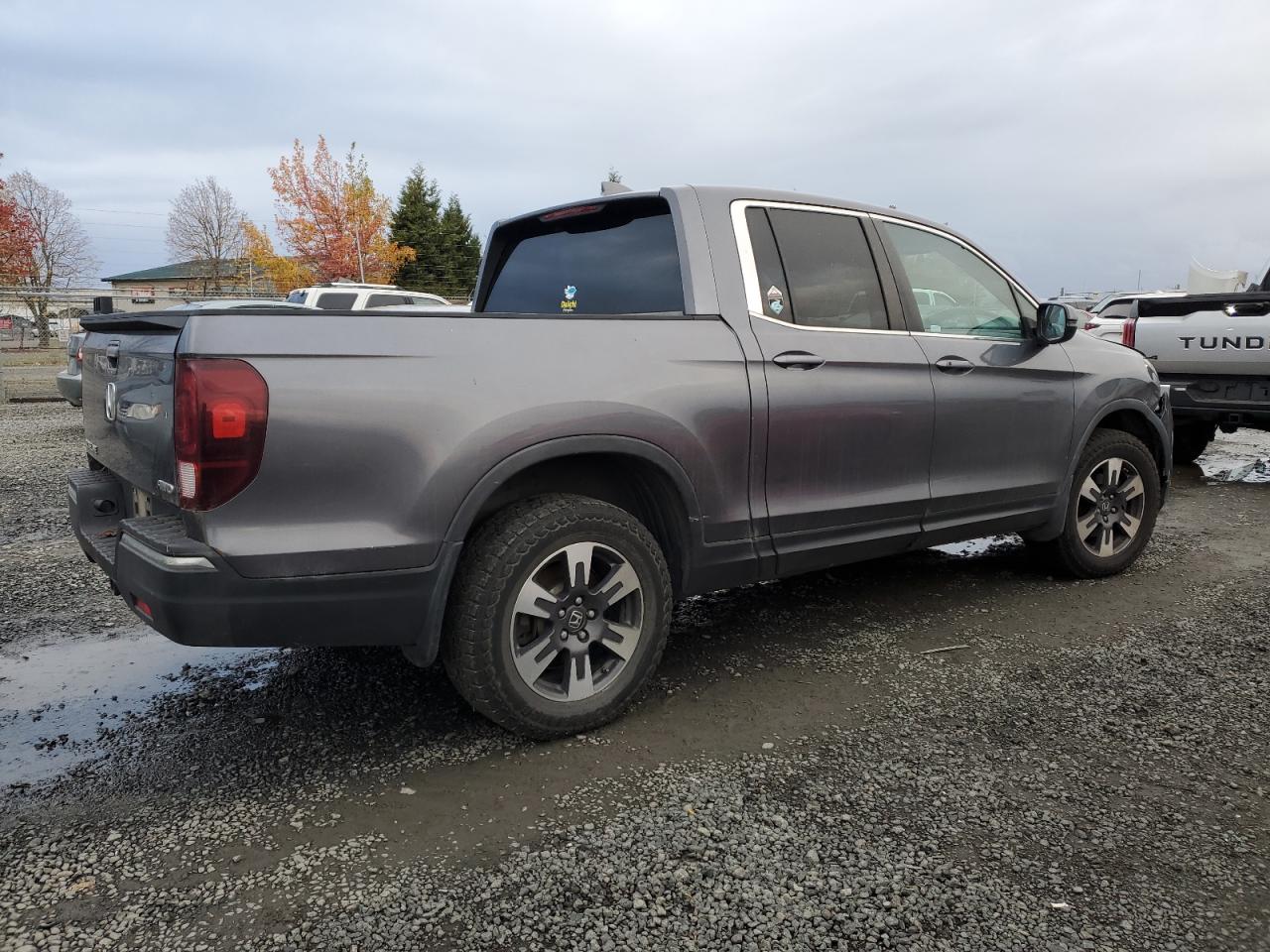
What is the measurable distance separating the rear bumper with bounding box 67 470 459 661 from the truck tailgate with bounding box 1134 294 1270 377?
7490 mm

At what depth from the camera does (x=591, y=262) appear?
393 centimetres

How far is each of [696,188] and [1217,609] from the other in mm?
3301

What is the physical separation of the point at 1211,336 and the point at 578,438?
279 inches

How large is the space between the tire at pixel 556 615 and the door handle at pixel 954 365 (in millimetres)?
1711

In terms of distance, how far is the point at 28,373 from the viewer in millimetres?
22391

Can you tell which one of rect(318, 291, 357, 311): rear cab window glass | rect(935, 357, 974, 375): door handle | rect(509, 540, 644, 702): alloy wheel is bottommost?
rect(509, 540, 644, 702): alloy wheel

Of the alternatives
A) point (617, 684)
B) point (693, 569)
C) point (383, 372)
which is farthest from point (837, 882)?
point (383, 372)

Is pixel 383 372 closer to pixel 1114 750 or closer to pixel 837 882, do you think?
pixel 837 882

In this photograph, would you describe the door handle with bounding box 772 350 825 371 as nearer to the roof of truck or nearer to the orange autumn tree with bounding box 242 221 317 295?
the roof of truck

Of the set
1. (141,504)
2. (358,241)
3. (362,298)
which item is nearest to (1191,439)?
(141,504)

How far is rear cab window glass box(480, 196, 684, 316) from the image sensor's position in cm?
362

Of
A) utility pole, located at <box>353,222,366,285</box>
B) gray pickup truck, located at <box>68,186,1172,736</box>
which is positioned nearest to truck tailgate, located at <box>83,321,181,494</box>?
gray pickup truck, located at <box>68,186,1172,736</box>

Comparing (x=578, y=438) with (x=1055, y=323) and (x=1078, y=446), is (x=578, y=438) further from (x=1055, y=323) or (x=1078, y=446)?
(x=1078, y=446)

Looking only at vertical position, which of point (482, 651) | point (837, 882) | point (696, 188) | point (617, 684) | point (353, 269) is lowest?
point (837, 882)
